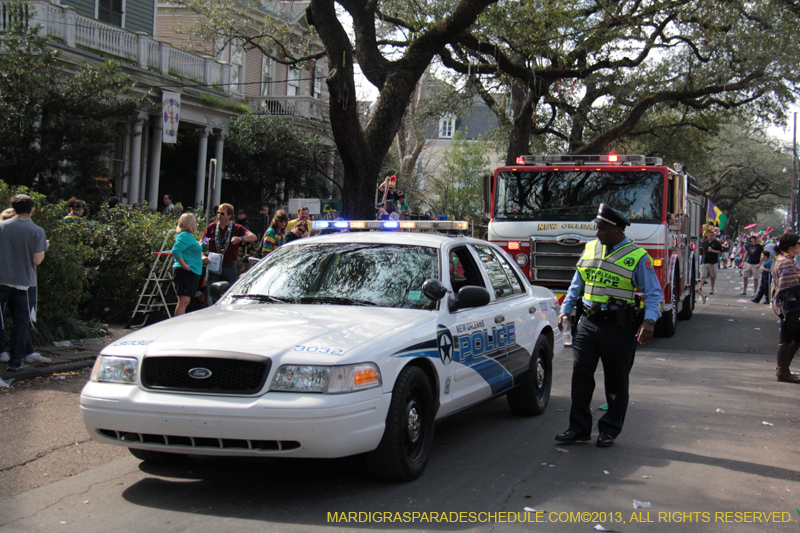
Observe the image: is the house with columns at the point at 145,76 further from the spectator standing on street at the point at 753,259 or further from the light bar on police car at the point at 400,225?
the spectator standing on street at the point at 753,259

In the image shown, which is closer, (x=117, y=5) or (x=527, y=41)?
(x=527, y=41)

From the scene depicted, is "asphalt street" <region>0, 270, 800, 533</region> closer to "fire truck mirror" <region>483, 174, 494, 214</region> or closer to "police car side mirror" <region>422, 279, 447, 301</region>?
"police car side mirror" <region>422, 279, 447, 301</region>

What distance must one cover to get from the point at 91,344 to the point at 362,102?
22.7 m

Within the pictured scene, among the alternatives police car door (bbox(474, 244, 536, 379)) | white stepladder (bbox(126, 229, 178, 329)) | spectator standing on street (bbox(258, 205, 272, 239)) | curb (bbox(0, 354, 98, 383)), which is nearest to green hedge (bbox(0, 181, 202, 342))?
white stepladder (bbox(126, 229, 178, 329))

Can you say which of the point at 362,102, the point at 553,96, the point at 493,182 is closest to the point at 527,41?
the point at 493,182

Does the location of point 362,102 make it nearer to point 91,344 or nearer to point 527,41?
point 527,41

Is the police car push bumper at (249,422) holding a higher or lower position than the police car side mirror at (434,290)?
lower

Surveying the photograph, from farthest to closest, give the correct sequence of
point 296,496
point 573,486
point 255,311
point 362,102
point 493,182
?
point 362,102
point 493,182
point 255,311
point 573,486
point 296,496

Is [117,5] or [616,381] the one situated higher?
[117,5]

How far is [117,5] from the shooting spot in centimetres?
2166

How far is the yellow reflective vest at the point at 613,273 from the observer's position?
5879 millimetres

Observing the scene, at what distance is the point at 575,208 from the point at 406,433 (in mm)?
8528

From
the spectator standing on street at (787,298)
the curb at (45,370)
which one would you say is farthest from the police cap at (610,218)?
the curb at (45,370)

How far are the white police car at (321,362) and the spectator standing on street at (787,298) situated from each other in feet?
15.1
